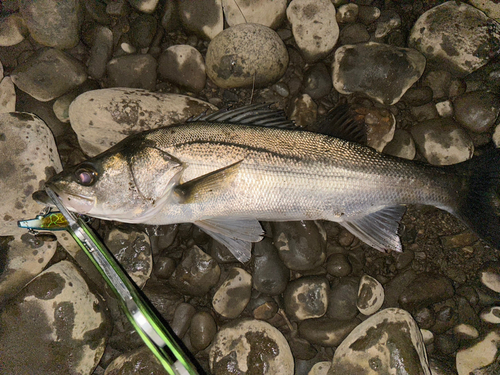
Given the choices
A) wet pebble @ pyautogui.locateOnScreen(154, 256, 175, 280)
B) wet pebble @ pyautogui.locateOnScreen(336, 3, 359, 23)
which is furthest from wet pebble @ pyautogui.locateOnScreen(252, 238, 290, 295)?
wet pebble @ pyautogui.locateOnScreen(336, 3, 359, 23)

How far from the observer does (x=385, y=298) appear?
3.19m

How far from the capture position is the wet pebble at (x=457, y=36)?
→ 324 centimetres

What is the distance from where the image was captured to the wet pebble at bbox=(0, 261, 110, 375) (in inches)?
109

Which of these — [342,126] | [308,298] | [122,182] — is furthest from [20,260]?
[342,126]

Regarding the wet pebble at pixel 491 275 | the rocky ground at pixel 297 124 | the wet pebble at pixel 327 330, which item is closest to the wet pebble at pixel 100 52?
the rocky ground at pixel 297 124

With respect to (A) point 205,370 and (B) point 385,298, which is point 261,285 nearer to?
(A) point 205,370

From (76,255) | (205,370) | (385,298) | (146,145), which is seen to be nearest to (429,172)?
(385,298)

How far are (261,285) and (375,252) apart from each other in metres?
1.28

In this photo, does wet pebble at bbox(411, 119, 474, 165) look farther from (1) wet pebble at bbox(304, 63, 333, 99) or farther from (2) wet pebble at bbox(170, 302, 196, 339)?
(2) wet pebble at bbox(170, 302, 196, 339)

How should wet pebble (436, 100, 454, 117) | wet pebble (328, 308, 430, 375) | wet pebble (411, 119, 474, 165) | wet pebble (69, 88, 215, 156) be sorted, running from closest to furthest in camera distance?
wet pebble (328, 308, 430, 375), wet pebble (69, 88, 215, 156), wet pebble (411, 119, 474, 165), wet pebble (436, 100, 454, 117)

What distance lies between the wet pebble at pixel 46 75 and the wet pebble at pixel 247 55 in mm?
1530

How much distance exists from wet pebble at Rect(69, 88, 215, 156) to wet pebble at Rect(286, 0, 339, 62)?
4.62 feet

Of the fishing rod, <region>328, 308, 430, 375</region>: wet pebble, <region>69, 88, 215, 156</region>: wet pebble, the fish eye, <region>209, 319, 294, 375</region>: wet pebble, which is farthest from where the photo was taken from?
<region>69, 88, 215, 156</region>: wet pebble

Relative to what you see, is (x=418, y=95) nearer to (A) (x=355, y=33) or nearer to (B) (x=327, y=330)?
(A) (x=355, y=33)
